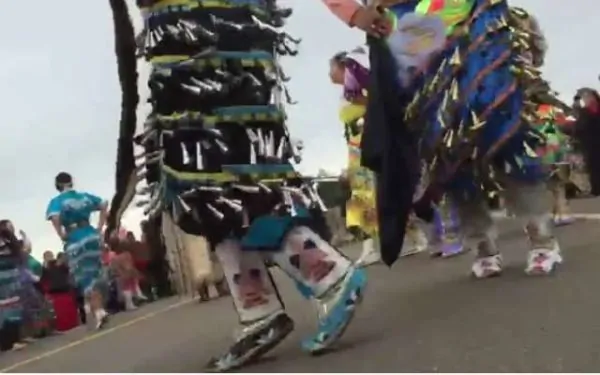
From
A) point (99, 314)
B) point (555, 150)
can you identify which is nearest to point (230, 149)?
point (99, 314)

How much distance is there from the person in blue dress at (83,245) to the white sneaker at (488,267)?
82 cm

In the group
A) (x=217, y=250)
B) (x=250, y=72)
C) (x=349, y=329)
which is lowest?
(x=349, y=329)

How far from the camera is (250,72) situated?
1894mm

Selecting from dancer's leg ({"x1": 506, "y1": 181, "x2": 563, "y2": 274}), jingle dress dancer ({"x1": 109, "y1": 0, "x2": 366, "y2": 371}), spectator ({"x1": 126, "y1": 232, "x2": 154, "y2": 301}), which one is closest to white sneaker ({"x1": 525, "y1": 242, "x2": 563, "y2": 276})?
dancer's leg ({"x1": 506, "y1": 181, "x2": 563, "y2": 274})

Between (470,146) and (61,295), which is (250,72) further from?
(61,295)

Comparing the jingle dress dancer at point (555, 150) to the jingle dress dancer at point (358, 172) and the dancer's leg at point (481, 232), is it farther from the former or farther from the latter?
the jingle dress dancer at point (358, 172)

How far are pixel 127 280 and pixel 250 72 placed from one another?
1.04 metres

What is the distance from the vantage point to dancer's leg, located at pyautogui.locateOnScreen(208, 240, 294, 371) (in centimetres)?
194

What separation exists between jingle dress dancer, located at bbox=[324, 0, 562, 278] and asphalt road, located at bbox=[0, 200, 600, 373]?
6.4 inches

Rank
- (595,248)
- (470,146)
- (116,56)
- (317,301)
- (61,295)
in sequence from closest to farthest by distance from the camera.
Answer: (116,56) → (317,301) → (470,146) → (595,248) → (61,295)

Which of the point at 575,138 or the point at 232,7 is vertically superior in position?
the point at 232,7

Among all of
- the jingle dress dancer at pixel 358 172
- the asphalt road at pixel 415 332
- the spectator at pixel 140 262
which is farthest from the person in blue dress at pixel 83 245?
the jingle dress dancer at pixel 358 172

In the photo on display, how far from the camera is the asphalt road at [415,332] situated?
5.33ft

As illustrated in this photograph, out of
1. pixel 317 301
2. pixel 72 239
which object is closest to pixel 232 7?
pixel 317 301
